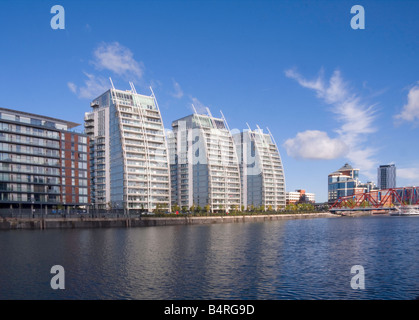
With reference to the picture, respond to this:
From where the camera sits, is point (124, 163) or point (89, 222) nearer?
point (89, 222)

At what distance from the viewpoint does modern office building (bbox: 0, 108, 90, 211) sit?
142625 mm

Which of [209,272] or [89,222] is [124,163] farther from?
[209,272]

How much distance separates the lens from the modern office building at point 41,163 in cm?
14262

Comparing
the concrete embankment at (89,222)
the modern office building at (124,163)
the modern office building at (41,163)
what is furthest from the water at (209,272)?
the modern office building at (124,163)

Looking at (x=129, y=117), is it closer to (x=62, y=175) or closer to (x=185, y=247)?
(x=62, y=175)

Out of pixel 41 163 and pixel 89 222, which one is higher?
pixel 41 163

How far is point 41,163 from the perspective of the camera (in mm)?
151125

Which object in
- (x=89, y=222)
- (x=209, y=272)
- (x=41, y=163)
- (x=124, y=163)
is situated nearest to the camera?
(x=209, y=272)

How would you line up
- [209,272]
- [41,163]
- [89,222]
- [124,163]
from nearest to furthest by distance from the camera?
[209,272]
[89,222]
[41,163]
[124,163]

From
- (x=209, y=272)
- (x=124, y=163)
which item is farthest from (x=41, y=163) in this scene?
(x=209, y=272)

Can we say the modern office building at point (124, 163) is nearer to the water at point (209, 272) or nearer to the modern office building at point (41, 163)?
the modern office building at point (41, 163)

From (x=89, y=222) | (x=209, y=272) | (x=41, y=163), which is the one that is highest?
(x=41, y=163)

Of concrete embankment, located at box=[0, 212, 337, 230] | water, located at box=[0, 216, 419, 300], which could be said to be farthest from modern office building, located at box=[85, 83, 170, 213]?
water, located at box=[0, 216, 419, 300]
